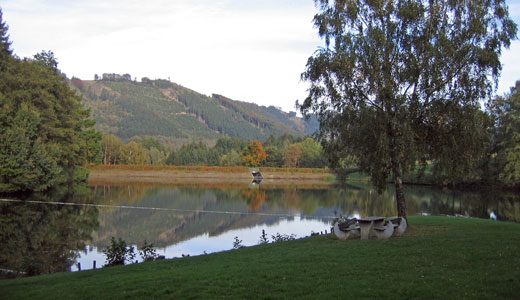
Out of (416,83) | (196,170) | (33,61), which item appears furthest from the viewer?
(196,170)

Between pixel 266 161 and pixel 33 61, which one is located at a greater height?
pixel 33 61

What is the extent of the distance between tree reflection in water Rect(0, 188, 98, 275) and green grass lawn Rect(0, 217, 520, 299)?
5491mm

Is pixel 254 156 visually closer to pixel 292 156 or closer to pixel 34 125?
pixel 292 156

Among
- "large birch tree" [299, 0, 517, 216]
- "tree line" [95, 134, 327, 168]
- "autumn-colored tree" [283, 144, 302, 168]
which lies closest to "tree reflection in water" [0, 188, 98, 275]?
"large birch tree" [299, 0, 517, 216]

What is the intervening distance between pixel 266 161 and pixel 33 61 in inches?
2554

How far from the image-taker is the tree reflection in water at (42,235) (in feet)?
52.2

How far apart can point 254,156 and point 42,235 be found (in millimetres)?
86222

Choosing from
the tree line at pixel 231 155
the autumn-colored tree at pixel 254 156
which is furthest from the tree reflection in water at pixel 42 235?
the autumn-colored tree at pixel 254 156

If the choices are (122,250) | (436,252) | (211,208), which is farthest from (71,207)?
(436,252)

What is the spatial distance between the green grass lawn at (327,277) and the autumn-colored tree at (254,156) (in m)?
94.4

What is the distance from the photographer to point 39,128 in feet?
147

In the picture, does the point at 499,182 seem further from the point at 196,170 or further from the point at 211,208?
the point at 196,170

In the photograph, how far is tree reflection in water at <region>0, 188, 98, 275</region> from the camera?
15914 mm

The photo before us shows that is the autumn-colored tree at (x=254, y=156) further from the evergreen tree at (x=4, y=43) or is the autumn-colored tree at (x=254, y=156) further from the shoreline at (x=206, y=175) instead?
the evergreen tree at (x=4, y=43)
